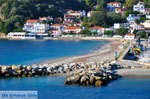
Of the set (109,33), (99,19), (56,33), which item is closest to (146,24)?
(109,33)

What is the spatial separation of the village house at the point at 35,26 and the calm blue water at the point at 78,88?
125 ft

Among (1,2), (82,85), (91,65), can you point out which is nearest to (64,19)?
(1,2)

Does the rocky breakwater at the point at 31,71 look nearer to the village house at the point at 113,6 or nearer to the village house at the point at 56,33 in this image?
the village house at the point at 56,33

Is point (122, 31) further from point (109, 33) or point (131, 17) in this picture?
point (131, 17)

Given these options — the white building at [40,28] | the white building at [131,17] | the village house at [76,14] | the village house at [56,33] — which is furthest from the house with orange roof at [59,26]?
the white building at [131,17]

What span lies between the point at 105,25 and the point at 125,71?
36846 mm

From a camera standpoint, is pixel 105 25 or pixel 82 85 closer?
pixel 82 85

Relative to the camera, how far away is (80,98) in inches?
620

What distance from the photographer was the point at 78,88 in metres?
17.2

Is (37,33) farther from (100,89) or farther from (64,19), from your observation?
(100,89)

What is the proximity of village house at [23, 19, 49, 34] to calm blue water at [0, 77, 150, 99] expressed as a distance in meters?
38.2

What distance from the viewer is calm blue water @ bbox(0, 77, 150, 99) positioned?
1606 cm

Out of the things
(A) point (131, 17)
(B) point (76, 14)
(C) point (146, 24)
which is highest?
(B) point (76, 14)

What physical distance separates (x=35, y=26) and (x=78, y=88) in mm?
41348
